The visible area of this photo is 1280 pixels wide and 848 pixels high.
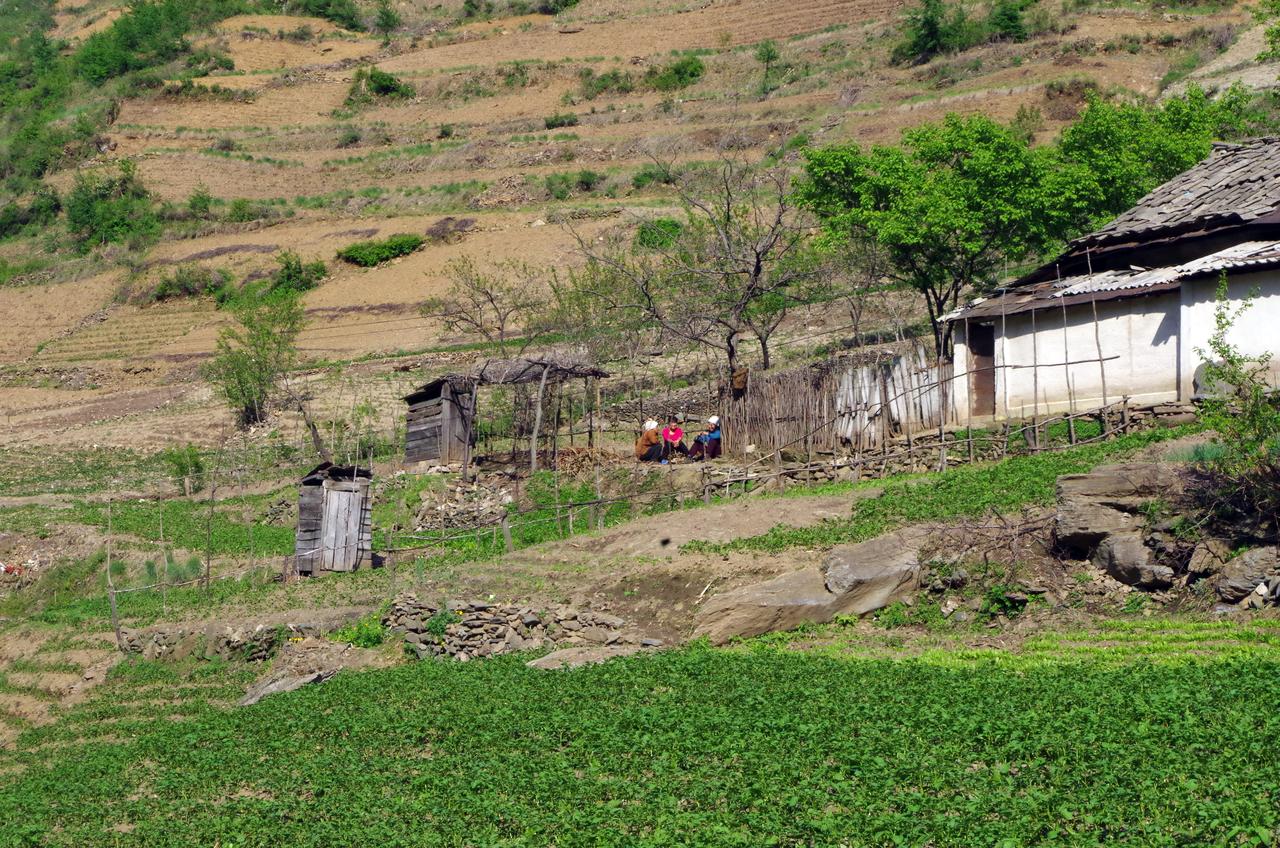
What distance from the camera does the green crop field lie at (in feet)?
33.4

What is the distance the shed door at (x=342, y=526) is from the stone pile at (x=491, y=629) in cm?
599

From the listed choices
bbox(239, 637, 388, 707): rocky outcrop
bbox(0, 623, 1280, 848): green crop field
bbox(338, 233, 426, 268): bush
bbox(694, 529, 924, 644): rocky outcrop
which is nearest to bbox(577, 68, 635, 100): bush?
bbox(338, 233, 426, 268): bush

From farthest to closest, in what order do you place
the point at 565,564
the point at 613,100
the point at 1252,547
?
1. the point at 613,100
2. the point at 565,564
3. the point at 1252,547

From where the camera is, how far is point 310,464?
113ft

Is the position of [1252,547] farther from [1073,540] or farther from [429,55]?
[429,55]

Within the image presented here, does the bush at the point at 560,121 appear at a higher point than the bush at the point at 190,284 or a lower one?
higher

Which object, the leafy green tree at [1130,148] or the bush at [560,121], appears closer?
the leafy green tree at [1130,148]

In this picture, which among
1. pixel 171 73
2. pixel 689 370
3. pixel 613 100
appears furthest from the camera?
pixel 171 73

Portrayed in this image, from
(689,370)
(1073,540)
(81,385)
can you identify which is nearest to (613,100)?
(81,385)

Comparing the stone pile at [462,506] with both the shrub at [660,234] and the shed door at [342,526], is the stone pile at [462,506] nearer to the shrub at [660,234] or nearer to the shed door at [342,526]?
the shed door at [342,526]

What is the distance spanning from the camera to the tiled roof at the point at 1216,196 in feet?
76.7

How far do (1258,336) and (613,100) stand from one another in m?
64.3

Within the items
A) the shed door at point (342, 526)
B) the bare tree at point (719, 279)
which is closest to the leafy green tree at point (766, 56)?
the bare tree at point (719, 279)

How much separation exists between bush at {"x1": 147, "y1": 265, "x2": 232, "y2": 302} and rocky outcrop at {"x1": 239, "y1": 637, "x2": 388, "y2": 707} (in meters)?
43.4
